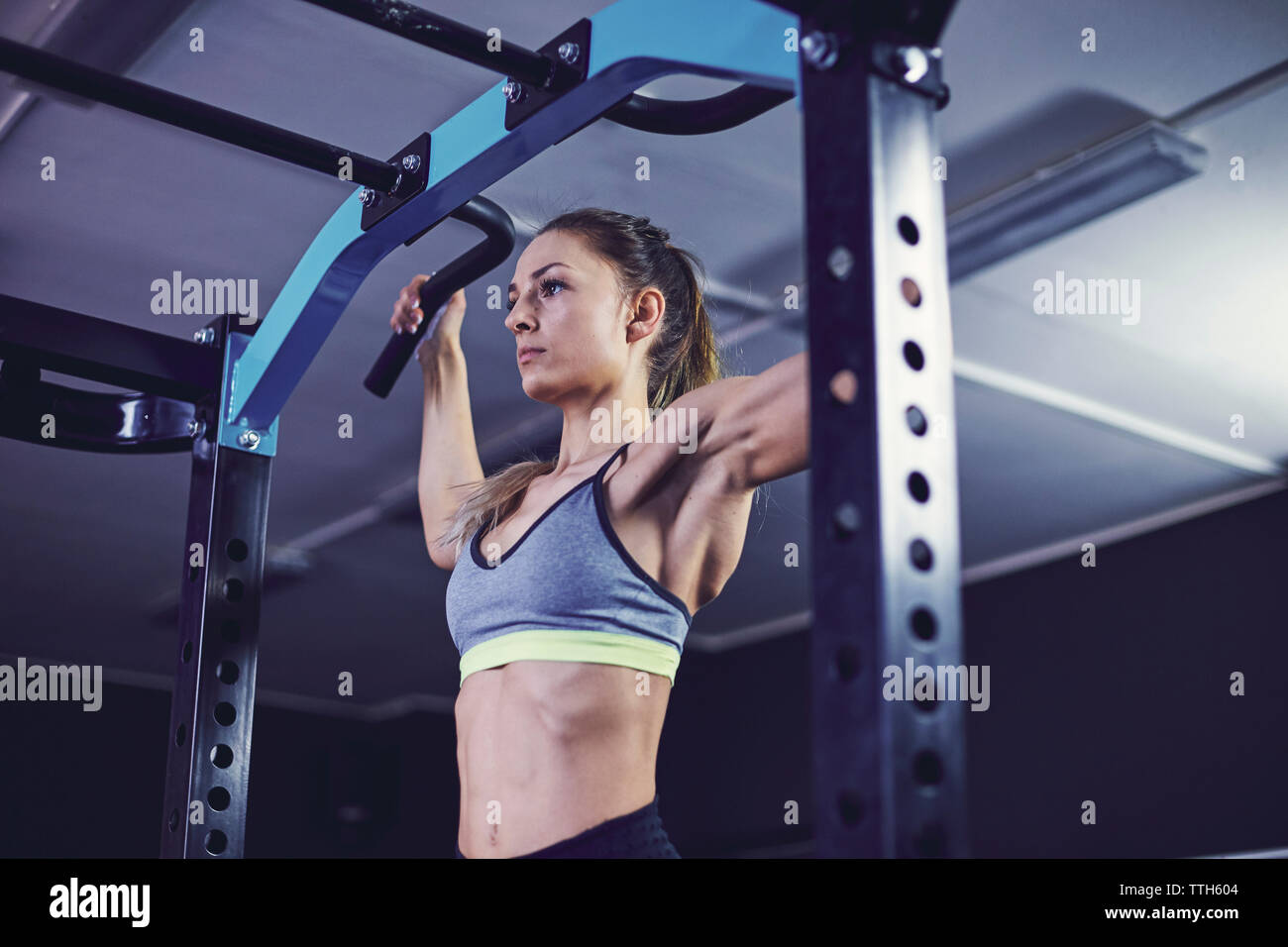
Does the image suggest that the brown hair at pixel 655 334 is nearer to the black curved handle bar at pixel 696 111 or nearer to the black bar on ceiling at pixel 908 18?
the black curved handle bar at pixel 696 111

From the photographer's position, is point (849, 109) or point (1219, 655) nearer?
point (849, 109)

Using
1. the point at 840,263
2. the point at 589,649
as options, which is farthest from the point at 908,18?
the point at 589,649

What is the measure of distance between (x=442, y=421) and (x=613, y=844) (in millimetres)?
785

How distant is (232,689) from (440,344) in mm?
567

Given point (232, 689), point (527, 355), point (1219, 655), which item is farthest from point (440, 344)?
point (1219, 655)

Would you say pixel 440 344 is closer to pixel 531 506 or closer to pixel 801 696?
pixel 531 506

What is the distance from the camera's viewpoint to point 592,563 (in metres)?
1.34

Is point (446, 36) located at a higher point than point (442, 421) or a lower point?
higher

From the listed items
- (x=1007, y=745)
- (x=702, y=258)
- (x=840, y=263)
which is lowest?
(x=1007, y=745)

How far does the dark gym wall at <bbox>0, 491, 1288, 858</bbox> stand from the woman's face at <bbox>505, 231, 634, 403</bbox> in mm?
3101

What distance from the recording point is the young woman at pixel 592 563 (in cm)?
129

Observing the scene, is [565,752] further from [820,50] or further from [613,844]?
[820,50]

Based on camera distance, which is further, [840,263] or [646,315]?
[646,315]
